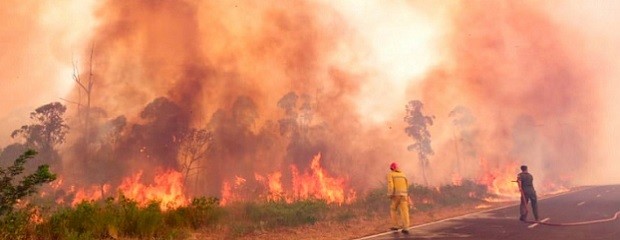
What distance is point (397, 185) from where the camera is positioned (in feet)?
39.7

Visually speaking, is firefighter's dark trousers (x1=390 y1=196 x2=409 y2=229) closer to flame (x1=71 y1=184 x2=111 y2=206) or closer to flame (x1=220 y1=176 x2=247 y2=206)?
flame (x1=220 y1=176 x2=247 y2=206)

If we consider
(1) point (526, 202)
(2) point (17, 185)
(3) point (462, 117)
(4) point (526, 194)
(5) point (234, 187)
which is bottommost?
(1) point (526, 202)

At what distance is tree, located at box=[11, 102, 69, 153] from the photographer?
41250 millimetres

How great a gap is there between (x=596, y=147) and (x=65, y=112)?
11772 cm

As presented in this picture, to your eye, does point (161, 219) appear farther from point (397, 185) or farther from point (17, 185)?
point (397, 185)

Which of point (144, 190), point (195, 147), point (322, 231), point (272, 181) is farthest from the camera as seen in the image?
point (195, 147)

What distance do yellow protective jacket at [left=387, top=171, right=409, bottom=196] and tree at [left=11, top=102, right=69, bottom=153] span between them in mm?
39960

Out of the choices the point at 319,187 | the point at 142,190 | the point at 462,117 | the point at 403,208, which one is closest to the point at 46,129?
the point at 142,190

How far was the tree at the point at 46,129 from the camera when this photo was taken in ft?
135

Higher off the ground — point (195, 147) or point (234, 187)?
point (195, 147)

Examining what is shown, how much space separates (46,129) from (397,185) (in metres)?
41.3

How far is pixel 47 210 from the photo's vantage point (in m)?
10.1

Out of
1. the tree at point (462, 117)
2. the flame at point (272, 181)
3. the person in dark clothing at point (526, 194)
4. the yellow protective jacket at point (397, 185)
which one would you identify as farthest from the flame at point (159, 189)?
the tree at point (462, 117)

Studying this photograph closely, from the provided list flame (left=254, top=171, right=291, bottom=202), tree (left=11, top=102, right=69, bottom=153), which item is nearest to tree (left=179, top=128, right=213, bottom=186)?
flame (left=254, top=171, right=291, bottom=202)
